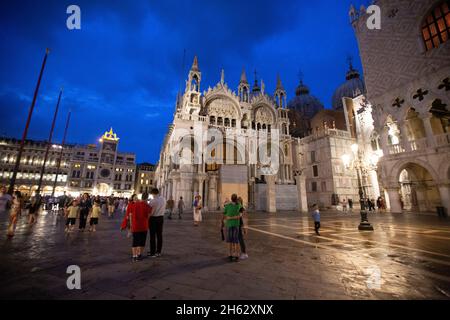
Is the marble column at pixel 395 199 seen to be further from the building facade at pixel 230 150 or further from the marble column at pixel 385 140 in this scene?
the building facade at pixel 230 150

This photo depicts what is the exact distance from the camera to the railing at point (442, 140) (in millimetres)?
14766

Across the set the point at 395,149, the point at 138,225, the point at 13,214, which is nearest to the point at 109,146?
the point at 13,214

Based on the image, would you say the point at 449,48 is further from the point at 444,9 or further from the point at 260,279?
the point at 260,279

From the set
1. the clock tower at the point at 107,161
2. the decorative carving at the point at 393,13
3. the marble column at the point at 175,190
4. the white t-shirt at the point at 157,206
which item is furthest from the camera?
the clock tower at the point at 107,161

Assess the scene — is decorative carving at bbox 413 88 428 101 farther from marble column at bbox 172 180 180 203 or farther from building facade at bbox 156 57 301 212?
marble column at bbox 172 180 180 203

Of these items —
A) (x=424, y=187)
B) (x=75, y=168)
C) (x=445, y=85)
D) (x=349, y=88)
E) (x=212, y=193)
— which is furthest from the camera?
(x=75, y=168)

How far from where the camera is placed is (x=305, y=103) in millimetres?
55125

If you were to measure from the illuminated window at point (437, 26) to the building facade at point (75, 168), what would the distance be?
65522 mm

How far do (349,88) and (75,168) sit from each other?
8168cm

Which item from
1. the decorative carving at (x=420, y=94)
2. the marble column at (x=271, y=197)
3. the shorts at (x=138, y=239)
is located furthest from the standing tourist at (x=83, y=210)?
the decorative carving at (x=420, y=94)

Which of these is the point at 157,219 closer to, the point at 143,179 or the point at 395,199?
the point at 395,199

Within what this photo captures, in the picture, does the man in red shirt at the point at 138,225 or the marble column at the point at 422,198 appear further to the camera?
the marble column at the point at 422,198

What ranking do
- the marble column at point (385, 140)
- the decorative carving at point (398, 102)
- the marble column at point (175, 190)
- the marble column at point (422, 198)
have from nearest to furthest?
the decorative carving at point (398, 102), the marble column at point (385, 140), the marble column at point (422, 198), the marble column at point (175, 190)

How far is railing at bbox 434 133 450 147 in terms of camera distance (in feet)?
48.4
